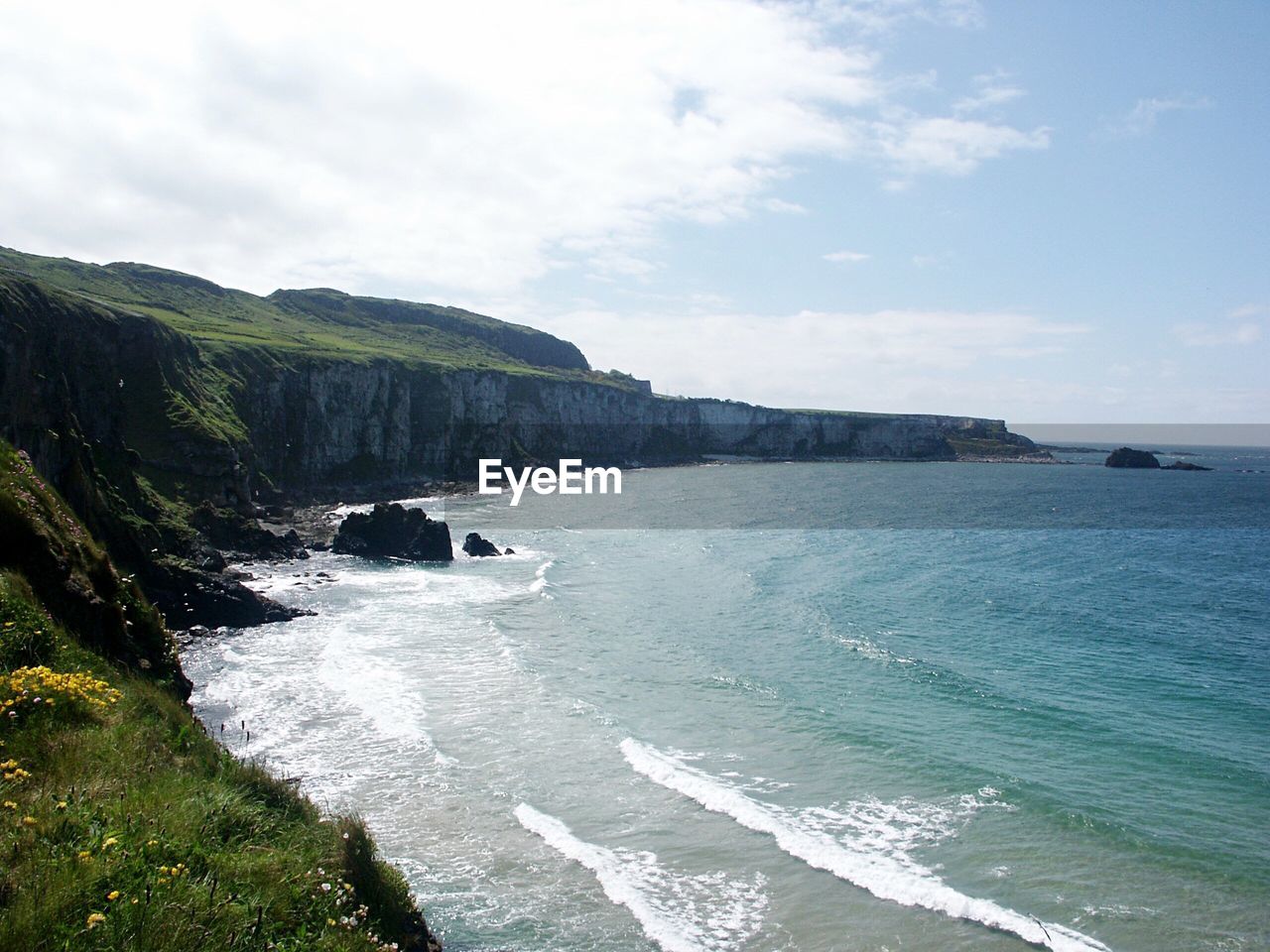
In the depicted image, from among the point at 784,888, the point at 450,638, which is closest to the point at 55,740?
the point at 784,888

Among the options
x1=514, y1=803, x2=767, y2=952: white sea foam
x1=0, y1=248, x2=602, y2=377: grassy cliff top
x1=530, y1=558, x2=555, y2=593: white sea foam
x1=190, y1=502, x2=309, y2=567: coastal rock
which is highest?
x1=0, y1=248, x2=602, y2=377: grassy cliff top

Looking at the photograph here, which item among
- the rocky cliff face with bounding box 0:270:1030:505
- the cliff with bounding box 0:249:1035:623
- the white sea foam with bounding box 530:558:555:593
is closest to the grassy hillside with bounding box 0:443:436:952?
the cliff with bounding box 0:249:1035:623

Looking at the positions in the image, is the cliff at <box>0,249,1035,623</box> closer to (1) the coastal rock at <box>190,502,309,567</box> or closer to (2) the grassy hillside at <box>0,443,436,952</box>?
(1) the coastal rock at <box>190,502,309,567</box>

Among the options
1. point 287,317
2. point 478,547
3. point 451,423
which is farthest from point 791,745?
point 287,317

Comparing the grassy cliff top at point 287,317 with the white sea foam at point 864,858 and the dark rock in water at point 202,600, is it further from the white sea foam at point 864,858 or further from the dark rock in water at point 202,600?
the white sea foam at point 864,858

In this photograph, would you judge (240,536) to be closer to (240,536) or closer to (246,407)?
(240,536)

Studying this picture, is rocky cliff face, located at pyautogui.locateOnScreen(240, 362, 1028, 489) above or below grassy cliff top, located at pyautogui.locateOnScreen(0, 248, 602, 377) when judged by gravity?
below

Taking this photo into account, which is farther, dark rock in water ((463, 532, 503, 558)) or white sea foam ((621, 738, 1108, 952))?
dark rock in water ((463, 532, 503, 558))
